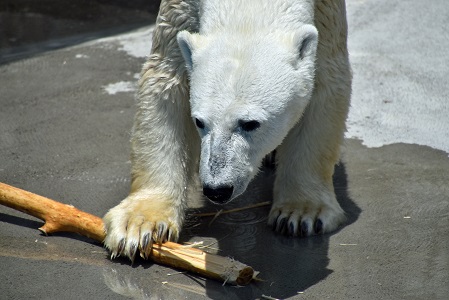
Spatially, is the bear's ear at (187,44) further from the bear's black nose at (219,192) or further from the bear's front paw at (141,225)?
the bear's front paw at (141,225)

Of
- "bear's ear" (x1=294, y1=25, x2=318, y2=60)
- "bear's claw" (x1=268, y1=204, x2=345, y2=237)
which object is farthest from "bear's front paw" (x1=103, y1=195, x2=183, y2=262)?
"bear's ear" (x1=294, y1=25, x2=318, y2=60)

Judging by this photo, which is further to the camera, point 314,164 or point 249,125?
point 314,164

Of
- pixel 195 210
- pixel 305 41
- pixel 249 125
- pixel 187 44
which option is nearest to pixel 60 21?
pixel 195 210

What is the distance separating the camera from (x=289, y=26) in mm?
3041

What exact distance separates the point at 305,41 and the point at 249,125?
399mm

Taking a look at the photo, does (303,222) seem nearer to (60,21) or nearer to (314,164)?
(314,164)

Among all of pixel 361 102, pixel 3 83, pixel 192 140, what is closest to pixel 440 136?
pixel 361 102

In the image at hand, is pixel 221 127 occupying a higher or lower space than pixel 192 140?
higher

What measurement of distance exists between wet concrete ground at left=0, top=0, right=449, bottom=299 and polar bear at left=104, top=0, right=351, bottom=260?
15 centimetres

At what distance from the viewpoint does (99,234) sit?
326cm

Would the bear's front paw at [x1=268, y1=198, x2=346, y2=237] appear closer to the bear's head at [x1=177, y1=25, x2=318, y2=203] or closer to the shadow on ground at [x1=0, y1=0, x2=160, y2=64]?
the bear's head at [x1=177, y1=25, x2=318, y2=203]

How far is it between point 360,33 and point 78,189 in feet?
8.38

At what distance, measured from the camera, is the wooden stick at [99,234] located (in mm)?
2975

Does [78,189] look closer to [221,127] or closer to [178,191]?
[178,191]
